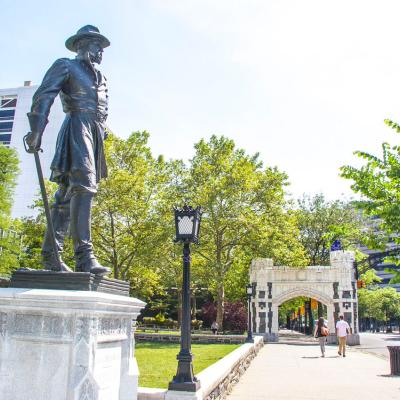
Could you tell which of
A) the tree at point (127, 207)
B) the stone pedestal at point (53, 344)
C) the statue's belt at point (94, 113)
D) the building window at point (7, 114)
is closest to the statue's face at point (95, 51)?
the statue's belt at point (94, 113)

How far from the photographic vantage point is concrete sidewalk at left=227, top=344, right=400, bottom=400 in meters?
9.57

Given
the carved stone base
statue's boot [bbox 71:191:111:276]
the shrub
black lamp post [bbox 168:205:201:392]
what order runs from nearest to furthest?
the carved stone base < statue's boot [bbox 71:191:111:276] < black lamp post [bbox 168:205:201:392] < the shrub

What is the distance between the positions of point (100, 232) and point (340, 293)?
1632cm

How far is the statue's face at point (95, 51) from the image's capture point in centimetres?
507

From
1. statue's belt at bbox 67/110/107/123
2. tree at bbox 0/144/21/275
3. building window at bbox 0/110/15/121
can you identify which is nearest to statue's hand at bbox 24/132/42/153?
statue's belt at bbox 67/110/107/123

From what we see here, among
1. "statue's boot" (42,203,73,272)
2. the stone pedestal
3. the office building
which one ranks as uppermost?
the office building

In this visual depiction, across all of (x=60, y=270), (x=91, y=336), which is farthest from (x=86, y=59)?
(x=91, y=336)

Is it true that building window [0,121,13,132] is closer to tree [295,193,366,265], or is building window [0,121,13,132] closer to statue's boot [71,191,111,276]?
tree [295,193,366,265]

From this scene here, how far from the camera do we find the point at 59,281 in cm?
414

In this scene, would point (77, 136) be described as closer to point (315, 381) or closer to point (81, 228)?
point (81, 228)

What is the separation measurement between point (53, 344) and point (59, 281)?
60 cm

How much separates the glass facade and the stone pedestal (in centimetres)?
6209

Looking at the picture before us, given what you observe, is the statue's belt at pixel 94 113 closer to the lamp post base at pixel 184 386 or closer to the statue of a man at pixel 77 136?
the statue of a man at pixel 77 136

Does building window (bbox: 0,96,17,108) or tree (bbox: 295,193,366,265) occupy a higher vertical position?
building window (bbox: 0,96,17,108)
